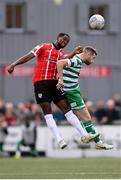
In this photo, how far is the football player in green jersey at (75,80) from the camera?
804 inches

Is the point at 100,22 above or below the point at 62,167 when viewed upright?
above

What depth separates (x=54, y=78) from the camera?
69.3 feet

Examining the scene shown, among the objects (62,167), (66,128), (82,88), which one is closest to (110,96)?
(82,88)

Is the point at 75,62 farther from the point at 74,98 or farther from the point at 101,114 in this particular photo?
the point at 101,114

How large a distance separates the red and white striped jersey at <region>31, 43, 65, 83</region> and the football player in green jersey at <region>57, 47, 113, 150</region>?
0.90ft

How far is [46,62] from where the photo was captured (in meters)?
21.0

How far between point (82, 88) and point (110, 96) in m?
1.23

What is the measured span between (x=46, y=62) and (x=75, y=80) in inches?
26.4

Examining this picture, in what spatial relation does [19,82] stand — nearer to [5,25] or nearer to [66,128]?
[5,25]

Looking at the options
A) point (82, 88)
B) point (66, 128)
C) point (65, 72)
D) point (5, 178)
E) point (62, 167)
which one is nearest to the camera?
point (5, 178)

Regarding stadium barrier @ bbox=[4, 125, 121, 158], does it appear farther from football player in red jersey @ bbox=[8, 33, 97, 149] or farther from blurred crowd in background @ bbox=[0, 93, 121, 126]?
football player in red jersey @ bbox=[8, 33, 97, 149]

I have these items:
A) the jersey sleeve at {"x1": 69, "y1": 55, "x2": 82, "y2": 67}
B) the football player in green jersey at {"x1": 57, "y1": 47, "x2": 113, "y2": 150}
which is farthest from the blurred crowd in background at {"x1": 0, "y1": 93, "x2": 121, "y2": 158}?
the jersey sleeve at {"x1": 69, "y1": 55, "x2": 82, "y2": 67}

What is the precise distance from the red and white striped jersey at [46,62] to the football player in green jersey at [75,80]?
0.27 metres

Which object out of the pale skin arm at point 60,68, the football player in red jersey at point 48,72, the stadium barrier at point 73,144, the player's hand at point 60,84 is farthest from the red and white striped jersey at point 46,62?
the stadium barrier at point 73,144
